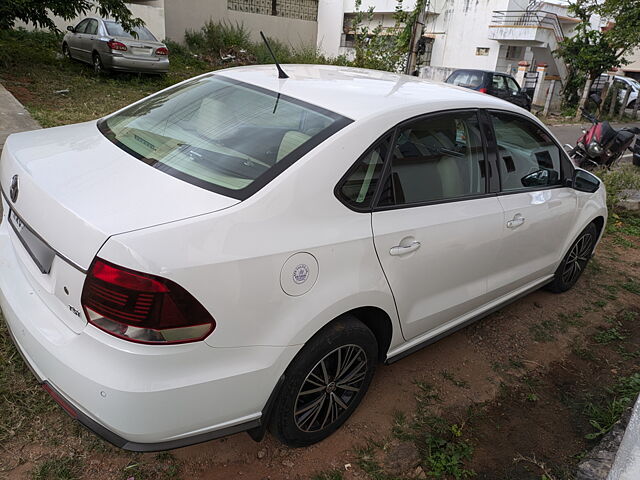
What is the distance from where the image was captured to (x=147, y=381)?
5.30ft

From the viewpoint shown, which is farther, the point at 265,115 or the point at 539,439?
the point at 539,439

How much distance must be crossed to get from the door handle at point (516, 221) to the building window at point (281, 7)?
19.1 m

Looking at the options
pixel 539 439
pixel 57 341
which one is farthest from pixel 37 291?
pixel 539 439

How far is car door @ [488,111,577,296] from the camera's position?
2961 mm

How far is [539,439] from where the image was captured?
261 cm

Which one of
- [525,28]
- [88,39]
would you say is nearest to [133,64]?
[88,39]

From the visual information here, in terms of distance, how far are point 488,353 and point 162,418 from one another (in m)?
2.37

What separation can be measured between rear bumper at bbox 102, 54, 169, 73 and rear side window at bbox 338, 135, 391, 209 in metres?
10.9

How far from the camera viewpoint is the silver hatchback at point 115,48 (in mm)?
11266

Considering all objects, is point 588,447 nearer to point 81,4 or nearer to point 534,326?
point 534,326

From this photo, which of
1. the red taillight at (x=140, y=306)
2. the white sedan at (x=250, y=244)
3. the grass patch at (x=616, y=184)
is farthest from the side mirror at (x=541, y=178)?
the grass patch at (x=616, y=184)

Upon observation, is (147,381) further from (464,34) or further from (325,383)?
(464,34)

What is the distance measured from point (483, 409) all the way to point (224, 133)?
2094 millimetres

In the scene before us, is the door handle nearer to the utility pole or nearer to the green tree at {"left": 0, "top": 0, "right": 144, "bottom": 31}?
the utility pole
